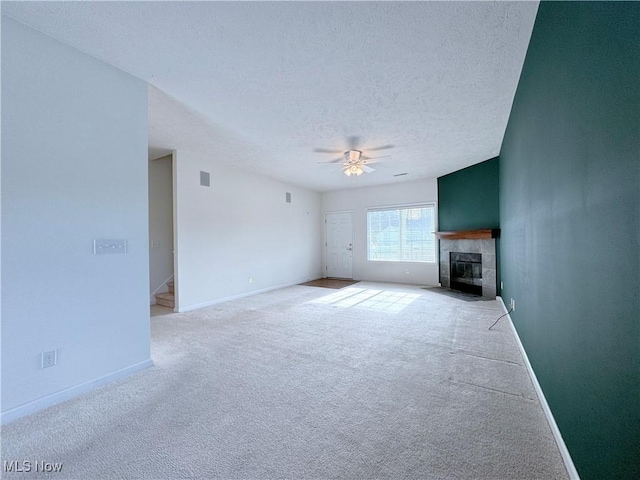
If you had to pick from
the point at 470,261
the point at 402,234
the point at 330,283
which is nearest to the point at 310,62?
the point at 470,261

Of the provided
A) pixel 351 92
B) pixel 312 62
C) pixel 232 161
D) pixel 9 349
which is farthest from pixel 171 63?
pixel 232 161

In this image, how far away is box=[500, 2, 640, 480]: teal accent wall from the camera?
875 mm

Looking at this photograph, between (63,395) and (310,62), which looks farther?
(310,62)

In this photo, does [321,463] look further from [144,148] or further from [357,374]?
[144,148]

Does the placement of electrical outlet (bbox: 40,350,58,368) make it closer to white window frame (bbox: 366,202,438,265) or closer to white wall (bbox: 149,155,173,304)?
white wall (bbox: 149,155,173,304)

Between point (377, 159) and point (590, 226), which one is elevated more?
point (377, 159)

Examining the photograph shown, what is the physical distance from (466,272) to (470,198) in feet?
5.29

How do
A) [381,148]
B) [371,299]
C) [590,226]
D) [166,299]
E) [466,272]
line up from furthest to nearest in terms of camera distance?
[466,272]
[371,299]
[166,299]
[381,148]
[590,226]

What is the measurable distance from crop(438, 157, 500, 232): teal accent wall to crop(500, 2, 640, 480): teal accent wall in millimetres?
3622

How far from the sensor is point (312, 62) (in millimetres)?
2230

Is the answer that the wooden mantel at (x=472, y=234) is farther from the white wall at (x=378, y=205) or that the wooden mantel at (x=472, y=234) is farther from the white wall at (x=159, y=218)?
the white wall at (x=159, y=218)

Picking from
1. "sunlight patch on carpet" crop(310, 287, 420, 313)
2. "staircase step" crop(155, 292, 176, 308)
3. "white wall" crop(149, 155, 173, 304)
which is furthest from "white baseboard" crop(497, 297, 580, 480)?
"white wall" crop(149, 155, 173, 304)

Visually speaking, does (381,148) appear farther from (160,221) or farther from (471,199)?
(160,221)

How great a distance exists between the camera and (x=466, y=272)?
5.77m
